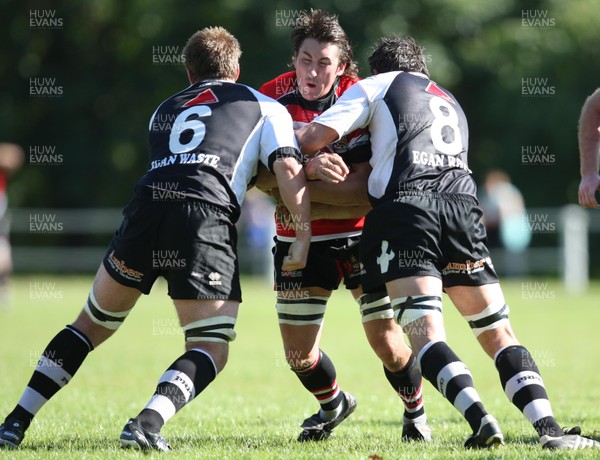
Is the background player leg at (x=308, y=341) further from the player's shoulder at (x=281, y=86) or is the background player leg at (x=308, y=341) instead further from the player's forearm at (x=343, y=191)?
the player's shoulder at (x=281, y=86)

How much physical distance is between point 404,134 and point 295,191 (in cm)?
68

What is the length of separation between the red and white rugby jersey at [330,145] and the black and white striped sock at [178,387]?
125cm

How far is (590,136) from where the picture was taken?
5641 mm

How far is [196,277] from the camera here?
197 inches

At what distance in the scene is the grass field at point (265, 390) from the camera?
516 centimetres

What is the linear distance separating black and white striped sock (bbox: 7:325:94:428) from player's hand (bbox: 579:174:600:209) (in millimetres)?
3045

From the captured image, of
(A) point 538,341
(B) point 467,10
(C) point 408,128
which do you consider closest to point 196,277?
(C) point 408,128

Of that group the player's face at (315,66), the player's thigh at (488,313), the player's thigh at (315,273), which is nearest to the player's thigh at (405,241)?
the player's thigh at (488,313)

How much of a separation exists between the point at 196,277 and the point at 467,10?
1047 inches

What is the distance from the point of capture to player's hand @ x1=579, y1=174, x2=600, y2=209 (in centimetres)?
549

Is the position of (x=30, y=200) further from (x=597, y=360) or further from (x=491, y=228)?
(x=597, y=360)

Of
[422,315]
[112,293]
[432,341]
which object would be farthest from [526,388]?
[112,293]

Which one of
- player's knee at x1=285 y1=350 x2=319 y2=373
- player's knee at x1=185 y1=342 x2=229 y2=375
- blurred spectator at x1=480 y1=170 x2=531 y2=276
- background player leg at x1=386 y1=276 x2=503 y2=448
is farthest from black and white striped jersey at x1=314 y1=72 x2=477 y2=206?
blurred spectator at x1=480 y1=170 x2=531 y2=276

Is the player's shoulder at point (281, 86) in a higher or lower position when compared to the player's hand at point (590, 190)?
higher
